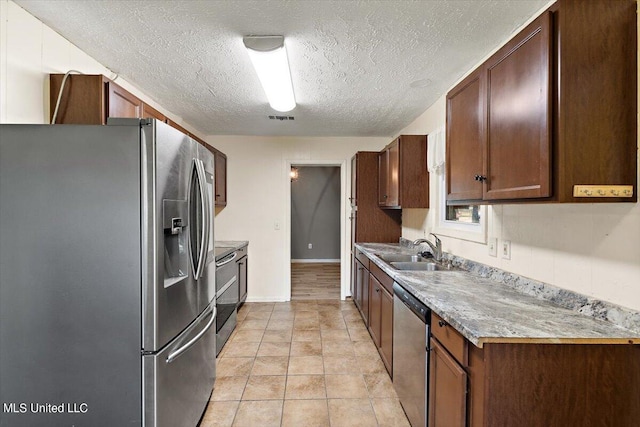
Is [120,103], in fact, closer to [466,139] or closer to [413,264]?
[466,139]

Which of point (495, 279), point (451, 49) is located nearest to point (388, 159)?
point (451, 49)

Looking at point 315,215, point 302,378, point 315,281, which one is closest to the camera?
point 302,378

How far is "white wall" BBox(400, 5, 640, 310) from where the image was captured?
124cm

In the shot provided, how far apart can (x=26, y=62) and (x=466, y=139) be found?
2395mm

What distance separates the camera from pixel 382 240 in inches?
166

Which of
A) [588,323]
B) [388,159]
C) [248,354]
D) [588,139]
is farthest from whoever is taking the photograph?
[388,159]

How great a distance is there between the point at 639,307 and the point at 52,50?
3.09 meters

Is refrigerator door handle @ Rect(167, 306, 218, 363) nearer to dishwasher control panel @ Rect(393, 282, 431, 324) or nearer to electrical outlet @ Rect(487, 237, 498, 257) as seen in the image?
dishwasher control panel @ Rect(393, 282, 431, 324)

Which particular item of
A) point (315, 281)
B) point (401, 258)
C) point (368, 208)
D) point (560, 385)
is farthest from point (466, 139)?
point (315, 281)

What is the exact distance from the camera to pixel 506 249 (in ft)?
6.50

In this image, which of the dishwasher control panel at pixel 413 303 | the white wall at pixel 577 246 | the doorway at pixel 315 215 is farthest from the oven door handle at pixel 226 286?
the doorway at pixel 315 215

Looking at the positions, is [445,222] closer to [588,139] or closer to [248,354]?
[588,139]

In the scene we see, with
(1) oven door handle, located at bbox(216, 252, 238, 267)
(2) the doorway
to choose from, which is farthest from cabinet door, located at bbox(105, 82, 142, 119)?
(2) the doorway

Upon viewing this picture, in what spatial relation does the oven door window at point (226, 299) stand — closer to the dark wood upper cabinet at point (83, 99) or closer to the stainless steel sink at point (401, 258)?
the stainless steel sink at point (401, 258)
